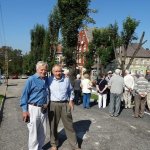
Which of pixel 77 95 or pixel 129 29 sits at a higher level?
pixel 129 29

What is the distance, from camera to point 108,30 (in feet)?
159

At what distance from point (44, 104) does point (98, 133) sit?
3.10m

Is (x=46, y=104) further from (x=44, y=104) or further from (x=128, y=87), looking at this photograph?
(x=128, y=87)

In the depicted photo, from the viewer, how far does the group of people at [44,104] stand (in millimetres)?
7035

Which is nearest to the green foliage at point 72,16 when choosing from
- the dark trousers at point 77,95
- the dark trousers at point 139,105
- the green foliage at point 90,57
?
the dark trousers at point 77,95

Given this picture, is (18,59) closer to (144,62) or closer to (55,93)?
(144,62)

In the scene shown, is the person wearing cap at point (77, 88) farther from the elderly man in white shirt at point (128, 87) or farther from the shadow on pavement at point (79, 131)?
the shadow on pavement at point (79, 131)

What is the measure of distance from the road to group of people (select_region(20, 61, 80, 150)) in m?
0.63

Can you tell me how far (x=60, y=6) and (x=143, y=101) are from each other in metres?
17.4

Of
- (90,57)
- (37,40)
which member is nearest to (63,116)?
(90,57)

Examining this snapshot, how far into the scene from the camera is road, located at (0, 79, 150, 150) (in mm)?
8336

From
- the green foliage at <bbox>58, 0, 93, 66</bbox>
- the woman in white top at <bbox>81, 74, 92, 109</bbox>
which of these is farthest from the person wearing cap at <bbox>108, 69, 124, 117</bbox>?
the green foliage at <bbox>58, 0, 93, 66</bbox>

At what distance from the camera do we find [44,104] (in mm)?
7203


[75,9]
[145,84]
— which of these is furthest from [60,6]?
[145,84]
